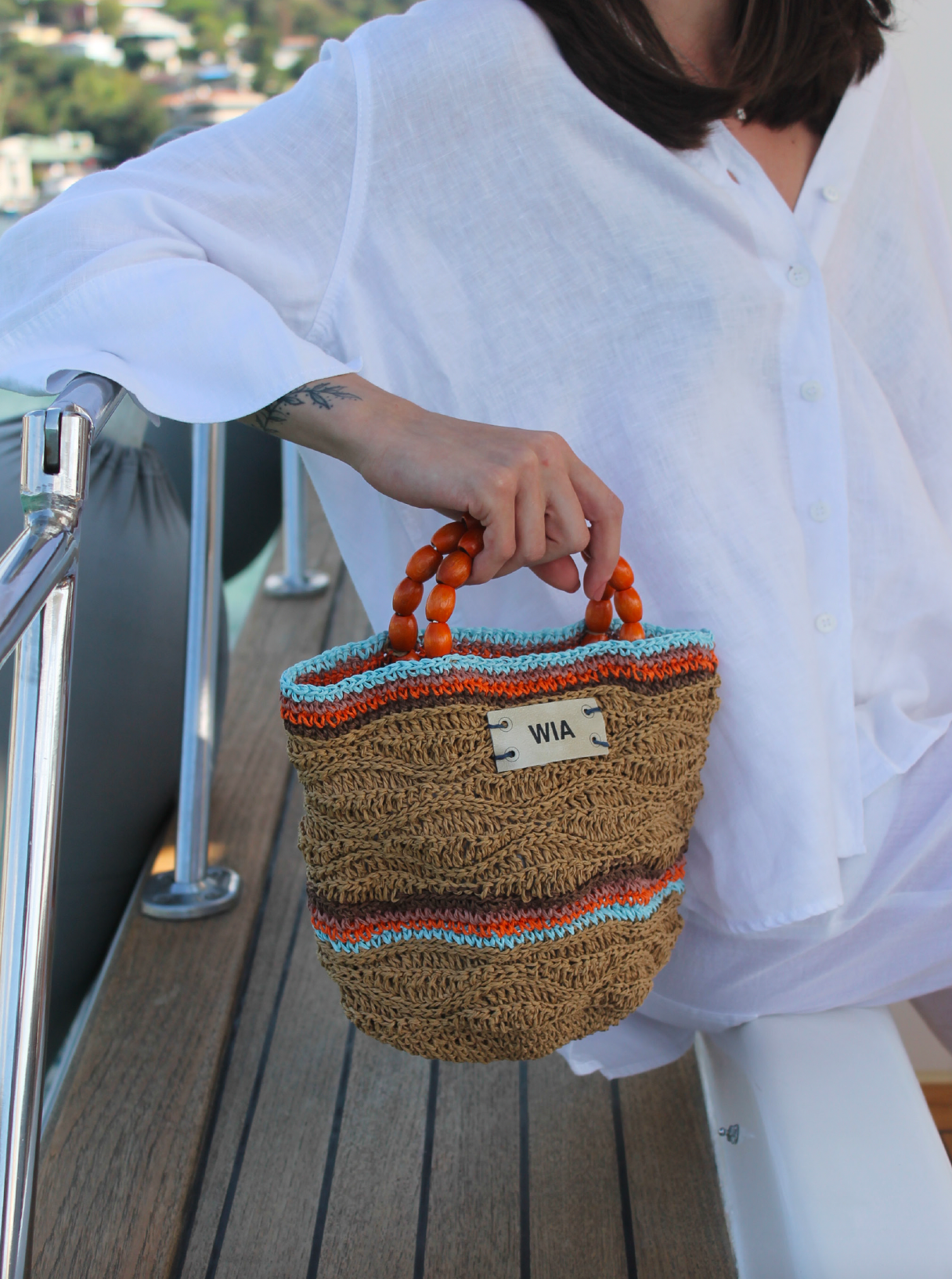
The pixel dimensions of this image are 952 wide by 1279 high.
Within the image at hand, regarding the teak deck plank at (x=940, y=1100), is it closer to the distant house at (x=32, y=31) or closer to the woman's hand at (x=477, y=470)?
the woman's hand at (x=477, y=470)

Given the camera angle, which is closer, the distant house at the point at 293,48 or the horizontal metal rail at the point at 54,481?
the horizontal metal rail at the point at 54,481

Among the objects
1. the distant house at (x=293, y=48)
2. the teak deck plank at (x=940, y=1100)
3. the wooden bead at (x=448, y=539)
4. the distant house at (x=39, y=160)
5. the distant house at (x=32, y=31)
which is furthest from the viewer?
the distant house at (x=32, y=31)

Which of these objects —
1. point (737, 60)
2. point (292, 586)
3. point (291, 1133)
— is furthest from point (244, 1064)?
point (292, 586)

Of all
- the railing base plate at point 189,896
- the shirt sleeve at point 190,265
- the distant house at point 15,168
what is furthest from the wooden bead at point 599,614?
the distant house at point 15,168

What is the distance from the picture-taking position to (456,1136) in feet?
3.16

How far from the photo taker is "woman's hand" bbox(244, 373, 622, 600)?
0.57 metres

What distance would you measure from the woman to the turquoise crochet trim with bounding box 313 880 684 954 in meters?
0.14

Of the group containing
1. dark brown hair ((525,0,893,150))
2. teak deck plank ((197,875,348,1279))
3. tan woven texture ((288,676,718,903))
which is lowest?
teak deck plank ((197,875,348,1279))

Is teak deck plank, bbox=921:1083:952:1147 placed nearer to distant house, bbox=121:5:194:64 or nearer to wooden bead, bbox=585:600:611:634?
wooden bead, bbox=585:600:611:634

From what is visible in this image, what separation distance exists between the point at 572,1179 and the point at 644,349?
726 millimetres

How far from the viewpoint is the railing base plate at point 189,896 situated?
118cm

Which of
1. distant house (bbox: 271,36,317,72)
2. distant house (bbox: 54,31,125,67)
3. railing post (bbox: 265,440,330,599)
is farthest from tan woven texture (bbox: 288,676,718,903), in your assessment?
distant house (bbox: 54,31,125,67)

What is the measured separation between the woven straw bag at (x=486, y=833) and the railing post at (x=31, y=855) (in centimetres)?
12

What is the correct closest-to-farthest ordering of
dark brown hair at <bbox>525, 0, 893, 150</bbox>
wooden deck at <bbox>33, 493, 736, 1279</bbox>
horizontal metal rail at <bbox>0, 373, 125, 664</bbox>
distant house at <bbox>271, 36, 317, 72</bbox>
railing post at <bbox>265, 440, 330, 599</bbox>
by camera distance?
1. horizontal metal rail at <bbox>0, 373, 125, 664</bbox>
2. dark brown hair at <bbox>525, 0, 893, 150</bbox>
3. wooden deck at <bbox>33, 493, 736, 1279</bbox>
4. railing post at <bbox>265, 440, 330, 599</bbox>
5. distant house at <bbox>271, 36, 317, 72</bbox>
